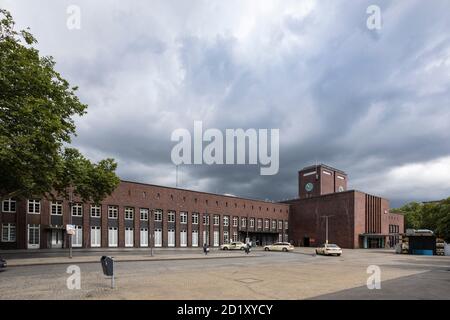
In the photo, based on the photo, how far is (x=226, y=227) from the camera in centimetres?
7556

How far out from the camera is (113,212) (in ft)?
186

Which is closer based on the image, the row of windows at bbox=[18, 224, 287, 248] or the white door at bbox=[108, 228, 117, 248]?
the row of windows at bbox=[18, 224, 287, 248]

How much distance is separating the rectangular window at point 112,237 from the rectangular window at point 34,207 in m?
11.1

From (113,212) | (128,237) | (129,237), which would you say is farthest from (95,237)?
(129,237)

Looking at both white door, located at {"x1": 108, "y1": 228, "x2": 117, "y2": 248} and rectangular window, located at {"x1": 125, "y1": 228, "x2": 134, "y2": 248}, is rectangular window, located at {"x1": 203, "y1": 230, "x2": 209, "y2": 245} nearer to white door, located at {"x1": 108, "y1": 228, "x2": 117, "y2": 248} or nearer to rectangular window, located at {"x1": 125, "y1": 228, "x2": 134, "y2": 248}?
rectangular window, located at {"x1": 125, "y1": 228, "x2": 134, "y2": 248}

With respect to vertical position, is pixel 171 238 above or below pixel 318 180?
below

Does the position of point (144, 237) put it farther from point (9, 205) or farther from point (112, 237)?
point (9, 205)

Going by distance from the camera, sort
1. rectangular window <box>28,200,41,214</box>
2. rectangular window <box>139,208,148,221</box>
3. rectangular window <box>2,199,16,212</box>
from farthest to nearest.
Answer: rectangular window <box>139,208,148,221</box> < rectangular window <box>28,200,41,214</box> < rectangular window <box>2,199,16,212</box>

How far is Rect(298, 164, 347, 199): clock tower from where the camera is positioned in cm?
9750

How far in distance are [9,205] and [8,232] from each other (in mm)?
3360

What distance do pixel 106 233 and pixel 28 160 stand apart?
3412 cm

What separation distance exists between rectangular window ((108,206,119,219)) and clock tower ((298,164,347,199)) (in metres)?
56.4

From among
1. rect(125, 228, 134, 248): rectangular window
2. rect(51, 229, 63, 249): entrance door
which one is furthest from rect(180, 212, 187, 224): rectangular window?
rect(51, 229, 63, 249): entrance door

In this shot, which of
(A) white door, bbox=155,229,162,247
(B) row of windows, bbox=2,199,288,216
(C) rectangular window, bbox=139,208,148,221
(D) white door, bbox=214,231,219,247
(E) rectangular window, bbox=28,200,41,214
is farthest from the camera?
(D) white door, bbox=214,231,219,247
